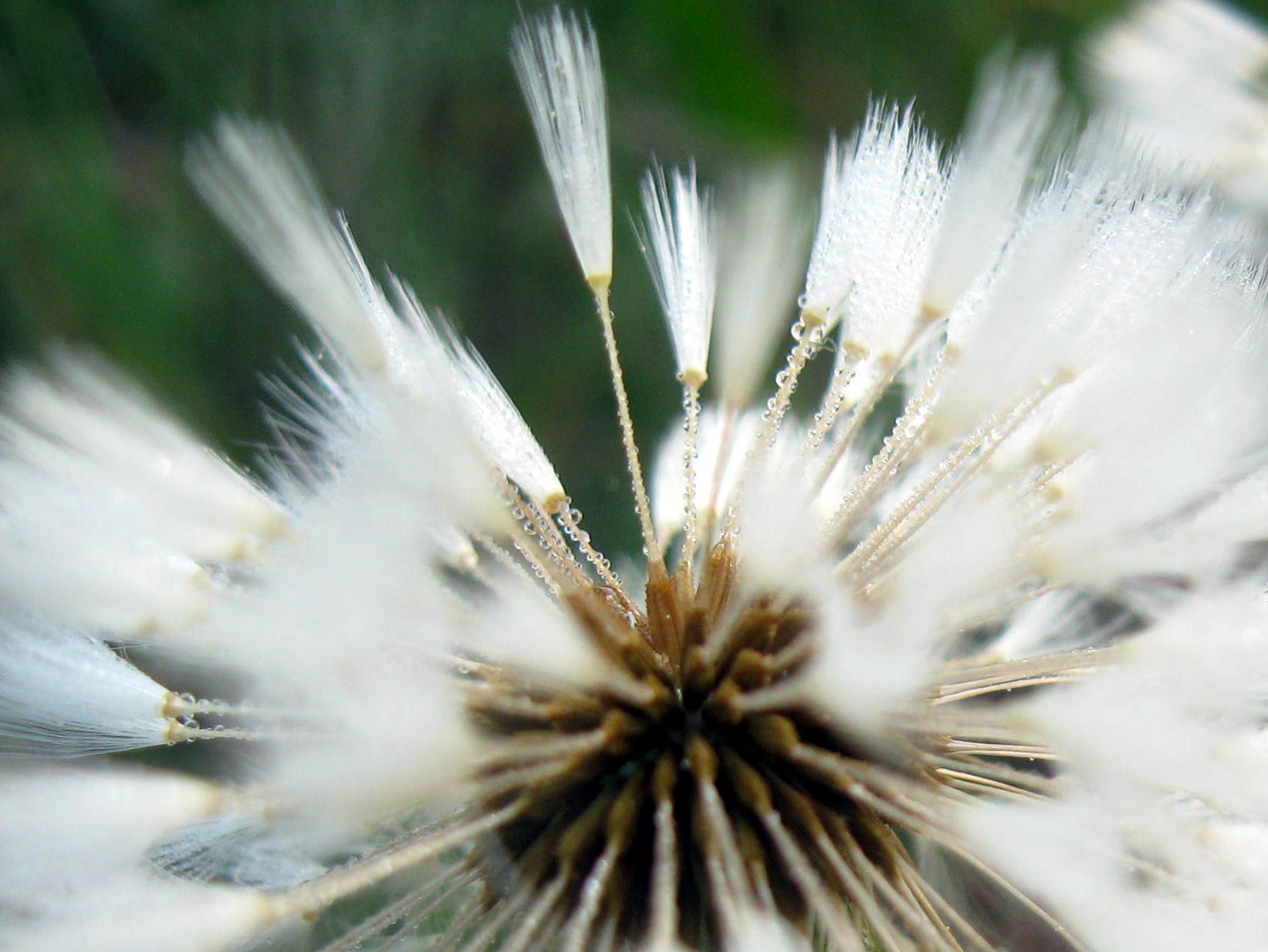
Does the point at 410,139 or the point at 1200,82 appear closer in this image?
the point at 1200,82

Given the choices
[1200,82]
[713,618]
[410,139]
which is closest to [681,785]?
[713,618]

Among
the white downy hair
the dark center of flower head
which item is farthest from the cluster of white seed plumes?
the white downy hair

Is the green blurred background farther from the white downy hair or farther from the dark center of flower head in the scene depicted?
the dark center of flower head

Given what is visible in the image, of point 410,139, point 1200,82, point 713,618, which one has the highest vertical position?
point 410,139

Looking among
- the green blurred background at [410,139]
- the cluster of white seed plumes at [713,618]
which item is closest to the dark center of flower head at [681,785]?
the cluster of white seed plumes at [713,618]

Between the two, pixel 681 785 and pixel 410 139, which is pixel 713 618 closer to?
pixel 681 785

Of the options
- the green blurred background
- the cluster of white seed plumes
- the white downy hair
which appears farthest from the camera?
the green blurred background
